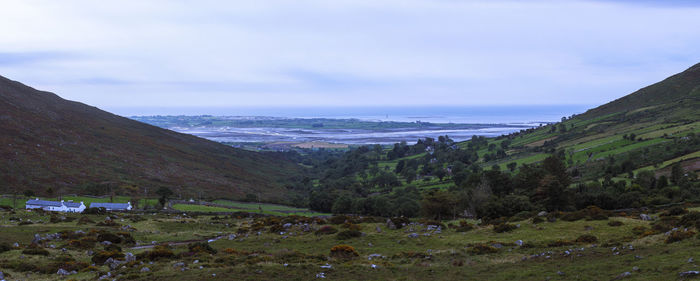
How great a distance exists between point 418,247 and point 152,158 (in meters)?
146

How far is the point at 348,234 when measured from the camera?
38219mm

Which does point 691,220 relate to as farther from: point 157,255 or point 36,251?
point 36,251

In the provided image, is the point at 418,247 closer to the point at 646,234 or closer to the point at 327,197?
the point at 646,234

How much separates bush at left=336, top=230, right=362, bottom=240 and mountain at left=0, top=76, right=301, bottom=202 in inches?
2939

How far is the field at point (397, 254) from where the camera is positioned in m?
22.7

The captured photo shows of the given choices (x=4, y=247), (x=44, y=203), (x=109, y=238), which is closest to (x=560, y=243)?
(x=109, y=238)

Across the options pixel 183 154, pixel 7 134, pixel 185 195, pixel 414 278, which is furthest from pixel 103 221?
pixel 183 154

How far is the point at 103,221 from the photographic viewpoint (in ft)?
166

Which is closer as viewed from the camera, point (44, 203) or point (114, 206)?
point (44, 203)

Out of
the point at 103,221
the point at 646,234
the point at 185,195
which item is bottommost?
the point at 185,195

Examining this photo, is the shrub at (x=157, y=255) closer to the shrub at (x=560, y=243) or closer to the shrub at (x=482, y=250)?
the shrub at (x=482, y=250)

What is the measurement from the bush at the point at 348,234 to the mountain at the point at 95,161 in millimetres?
74638

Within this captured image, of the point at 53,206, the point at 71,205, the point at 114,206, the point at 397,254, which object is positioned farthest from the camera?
the point at 114,206

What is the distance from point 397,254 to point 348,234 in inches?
346
